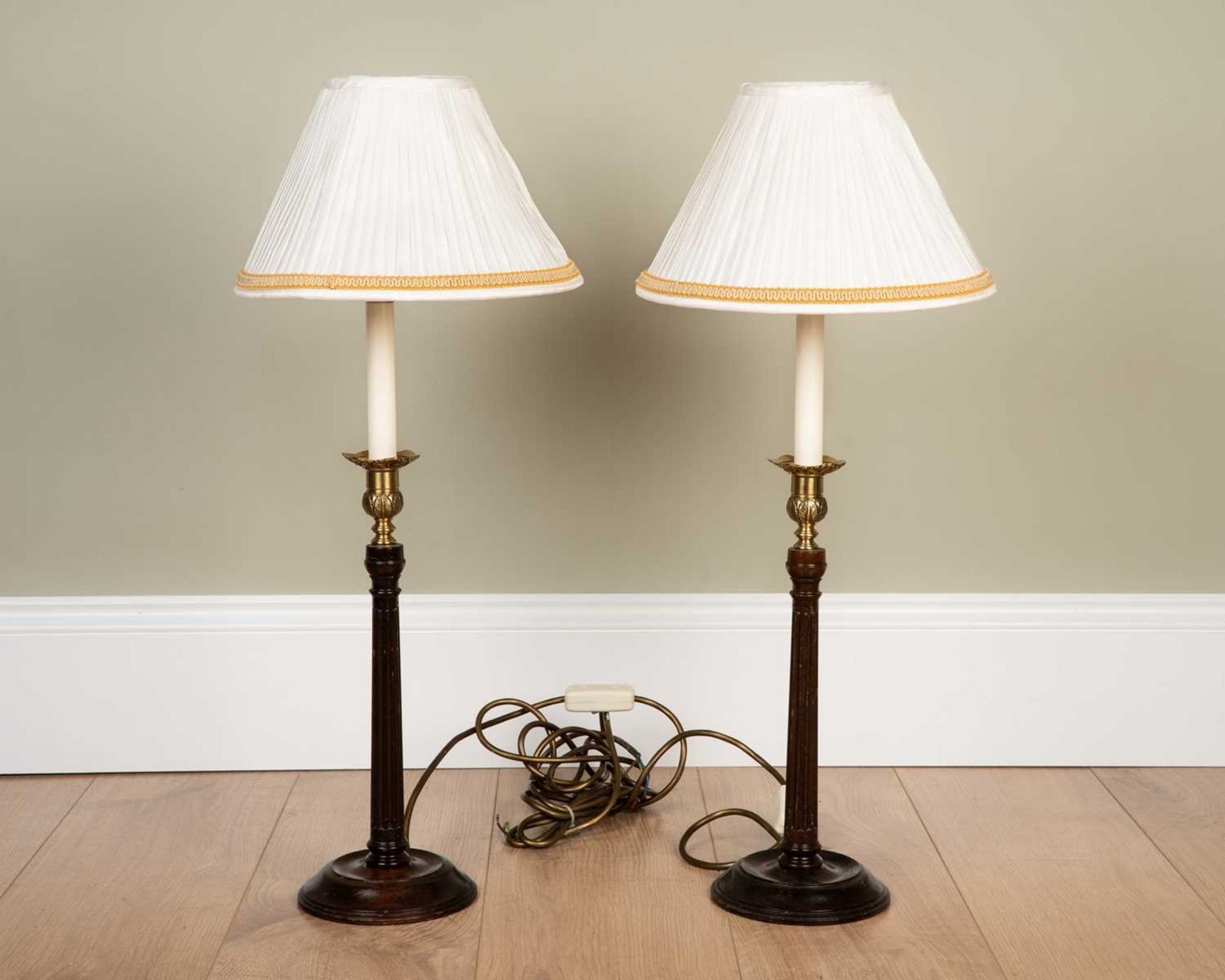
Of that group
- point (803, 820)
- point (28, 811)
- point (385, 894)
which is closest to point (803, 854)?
point (803, 820)

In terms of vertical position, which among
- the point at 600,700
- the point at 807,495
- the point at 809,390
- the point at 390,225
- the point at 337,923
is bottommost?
the point at 337,923

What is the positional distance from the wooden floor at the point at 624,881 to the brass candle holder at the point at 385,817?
22 mm

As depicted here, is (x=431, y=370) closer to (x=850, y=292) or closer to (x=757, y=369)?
(x=757, y=369)

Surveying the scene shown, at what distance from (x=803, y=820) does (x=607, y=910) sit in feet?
0.71

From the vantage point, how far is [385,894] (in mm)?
1552

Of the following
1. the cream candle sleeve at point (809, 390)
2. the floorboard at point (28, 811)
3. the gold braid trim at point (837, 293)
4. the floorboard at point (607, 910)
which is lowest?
the floorboard at point (607, 910)

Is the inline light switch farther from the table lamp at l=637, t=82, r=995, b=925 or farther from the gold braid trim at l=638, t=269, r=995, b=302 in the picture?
the gold braid trim at l=638, t=269, r=995, b=302

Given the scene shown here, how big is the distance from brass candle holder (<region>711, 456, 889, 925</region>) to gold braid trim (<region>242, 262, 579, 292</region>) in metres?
0.32

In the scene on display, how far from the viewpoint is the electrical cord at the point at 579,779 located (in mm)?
1724

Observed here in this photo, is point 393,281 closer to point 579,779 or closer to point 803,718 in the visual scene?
point 803,718

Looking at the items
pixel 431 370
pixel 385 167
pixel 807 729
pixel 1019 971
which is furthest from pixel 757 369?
pixel 1019 971

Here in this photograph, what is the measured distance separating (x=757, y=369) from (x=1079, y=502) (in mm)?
439

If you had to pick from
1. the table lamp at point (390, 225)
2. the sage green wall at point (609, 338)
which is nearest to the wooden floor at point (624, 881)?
the sage green wall at point (609, 338)

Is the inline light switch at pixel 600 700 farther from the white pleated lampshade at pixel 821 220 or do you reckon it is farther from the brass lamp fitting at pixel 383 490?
the white pleated lampshade at pixel 821 220
